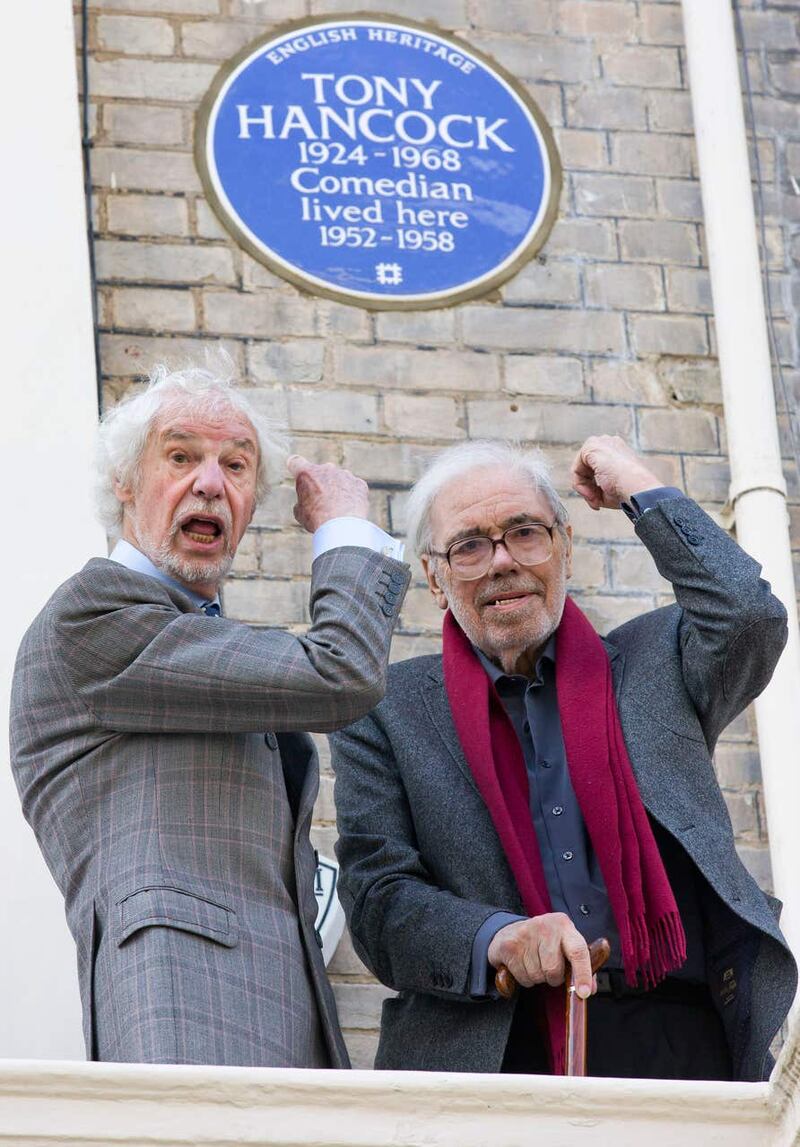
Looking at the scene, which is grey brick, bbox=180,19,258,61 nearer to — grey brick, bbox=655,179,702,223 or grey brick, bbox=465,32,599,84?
grey brick, bbox=465,32,599,84

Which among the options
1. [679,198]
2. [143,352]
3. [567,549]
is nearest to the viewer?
[567,549]

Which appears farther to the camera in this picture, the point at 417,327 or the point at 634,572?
the point at 417,327

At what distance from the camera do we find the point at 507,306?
499cm

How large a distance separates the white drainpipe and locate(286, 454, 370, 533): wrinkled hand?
163 centimetres

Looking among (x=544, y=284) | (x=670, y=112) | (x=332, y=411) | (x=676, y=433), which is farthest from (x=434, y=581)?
(x=670, y=112)

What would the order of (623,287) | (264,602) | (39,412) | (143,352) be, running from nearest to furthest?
(39,412) < (264,602) < (143,352) < (623,287)

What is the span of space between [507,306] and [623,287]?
29 cm

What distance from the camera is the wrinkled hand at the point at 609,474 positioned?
133 inches

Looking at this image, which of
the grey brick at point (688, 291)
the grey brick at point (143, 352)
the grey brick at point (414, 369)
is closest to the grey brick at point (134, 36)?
the grey brick at point (143, 352)

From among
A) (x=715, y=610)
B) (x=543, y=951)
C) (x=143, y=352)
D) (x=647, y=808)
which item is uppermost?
(x=143, y=352)

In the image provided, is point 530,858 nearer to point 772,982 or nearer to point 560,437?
point 772,982

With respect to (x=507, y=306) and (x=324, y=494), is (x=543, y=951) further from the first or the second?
(x=507, y=306)

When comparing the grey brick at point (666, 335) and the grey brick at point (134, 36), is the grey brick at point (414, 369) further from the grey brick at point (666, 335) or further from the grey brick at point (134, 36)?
the grey brick at point (134, 36)

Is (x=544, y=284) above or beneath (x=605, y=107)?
beneath
